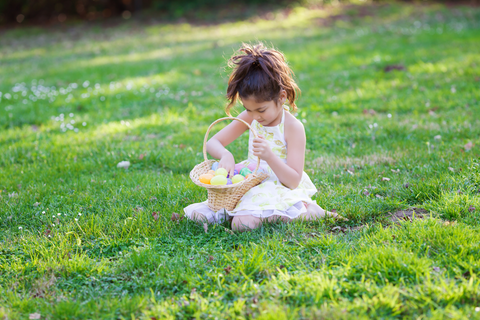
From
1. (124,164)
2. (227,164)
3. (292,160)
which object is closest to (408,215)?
(292,160)

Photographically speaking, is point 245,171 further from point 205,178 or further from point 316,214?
point 316,214

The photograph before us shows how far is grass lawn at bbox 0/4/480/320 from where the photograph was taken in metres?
2.51

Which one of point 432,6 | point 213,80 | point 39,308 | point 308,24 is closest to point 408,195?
point 39,308

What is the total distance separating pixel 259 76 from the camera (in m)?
3.12

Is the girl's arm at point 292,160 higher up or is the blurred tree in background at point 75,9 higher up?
the blurred tree in background at point 75,9

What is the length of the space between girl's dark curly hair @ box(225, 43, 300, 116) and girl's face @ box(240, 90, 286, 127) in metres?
0.03

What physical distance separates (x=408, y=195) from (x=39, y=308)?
303cm

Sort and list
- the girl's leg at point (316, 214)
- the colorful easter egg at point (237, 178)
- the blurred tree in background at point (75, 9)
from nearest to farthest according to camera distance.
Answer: the colorful easter egg at point (237, 178)
the girl's leg at point (316, 214)
the blurred tree in background at point (75, 9)

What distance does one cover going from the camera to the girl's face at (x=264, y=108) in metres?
3.19

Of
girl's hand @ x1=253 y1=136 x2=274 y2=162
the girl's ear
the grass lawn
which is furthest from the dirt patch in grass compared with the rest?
the girl's ear

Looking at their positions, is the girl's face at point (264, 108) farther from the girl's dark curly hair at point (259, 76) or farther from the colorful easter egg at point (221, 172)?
the colorful easter egg at point (221, 172)

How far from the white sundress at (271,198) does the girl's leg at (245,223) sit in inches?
1.3

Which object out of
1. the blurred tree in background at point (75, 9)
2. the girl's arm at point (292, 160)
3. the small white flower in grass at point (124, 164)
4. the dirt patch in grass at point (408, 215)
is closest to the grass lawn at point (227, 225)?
the dirt patch in grass at point (408, 215)

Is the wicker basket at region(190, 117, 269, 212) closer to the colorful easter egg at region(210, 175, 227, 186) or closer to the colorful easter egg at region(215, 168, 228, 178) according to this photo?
the colorful easter egg at region(210, 175, 227, 186)
